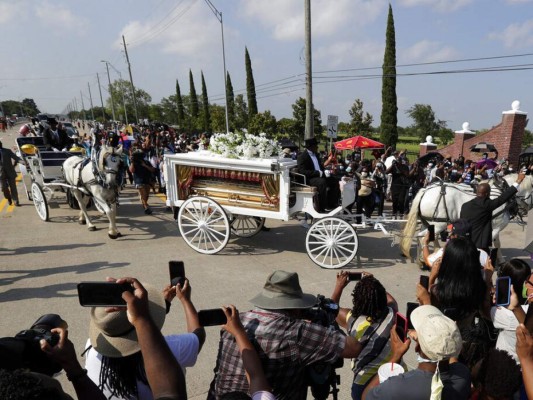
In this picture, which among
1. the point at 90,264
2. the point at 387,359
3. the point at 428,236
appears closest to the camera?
the point at 387,359

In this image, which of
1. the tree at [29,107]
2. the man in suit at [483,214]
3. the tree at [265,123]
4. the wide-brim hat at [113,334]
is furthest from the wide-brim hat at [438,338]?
the tree at [29,107]

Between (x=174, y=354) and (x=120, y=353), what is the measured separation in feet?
1.24

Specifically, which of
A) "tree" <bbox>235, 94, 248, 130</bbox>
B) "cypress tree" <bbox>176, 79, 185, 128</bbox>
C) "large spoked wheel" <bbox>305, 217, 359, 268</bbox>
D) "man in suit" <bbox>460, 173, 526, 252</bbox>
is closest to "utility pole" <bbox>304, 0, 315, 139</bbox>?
"large spoked wheel" <bbox>305, 217, 359, 268</bbox>

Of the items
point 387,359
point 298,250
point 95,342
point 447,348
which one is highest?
point 95,342

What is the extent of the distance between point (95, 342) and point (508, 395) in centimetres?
210

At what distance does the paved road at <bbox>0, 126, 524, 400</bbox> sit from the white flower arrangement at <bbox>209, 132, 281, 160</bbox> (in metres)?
1.91

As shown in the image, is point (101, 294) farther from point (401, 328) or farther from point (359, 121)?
point (359, 121)

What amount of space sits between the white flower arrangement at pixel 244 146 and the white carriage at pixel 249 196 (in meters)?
0.17

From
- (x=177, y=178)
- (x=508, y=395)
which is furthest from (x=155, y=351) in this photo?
(x=177, y=178)

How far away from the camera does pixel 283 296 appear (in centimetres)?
208

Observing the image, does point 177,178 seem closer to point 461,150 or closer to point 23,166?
point 23,166

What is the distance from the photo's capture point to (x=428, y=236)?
4.62m

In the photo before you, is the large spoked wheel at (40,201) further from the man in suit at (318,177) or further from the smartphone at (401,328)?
the smartphone at (401,328)

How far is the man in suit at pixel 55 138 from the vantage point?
10945mm
